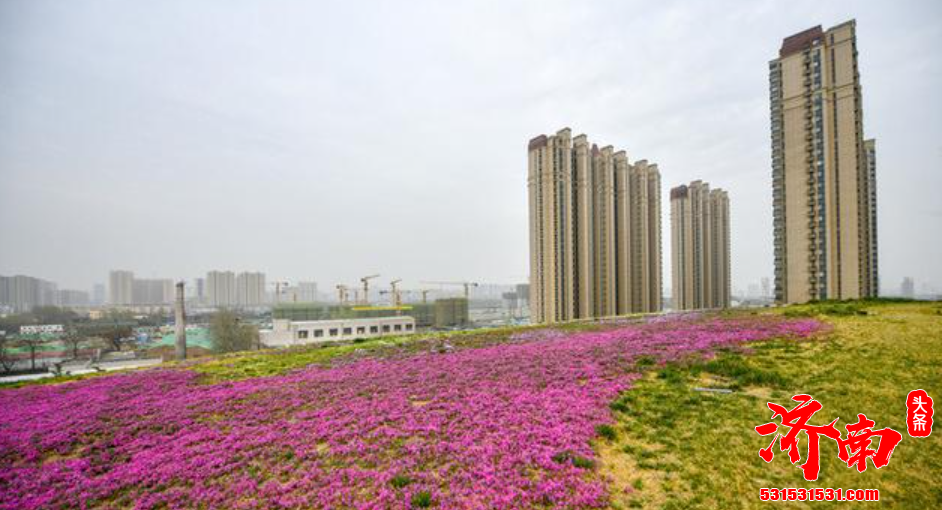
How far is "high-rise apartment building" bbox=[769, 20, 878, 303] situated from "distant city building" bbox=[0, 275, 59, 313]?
227552 millimetres

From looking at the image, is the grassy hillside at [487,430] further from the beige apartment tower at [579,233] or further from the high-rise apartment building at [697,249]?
the high-rise apartment building at [697,249]

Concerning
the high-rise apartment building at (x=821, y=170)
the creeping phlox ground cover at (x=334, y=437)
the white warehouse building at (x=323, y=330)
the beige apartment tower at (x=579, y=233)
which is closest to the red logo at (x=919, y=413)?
the creeping phlox ground cover at (x=334, y=437)

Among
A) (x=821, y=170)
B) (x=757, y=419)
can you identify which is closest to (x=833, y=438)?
(x=757, y=419)

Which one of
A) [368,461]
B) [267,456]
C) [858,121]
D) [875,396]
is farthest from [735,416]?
[858,121]

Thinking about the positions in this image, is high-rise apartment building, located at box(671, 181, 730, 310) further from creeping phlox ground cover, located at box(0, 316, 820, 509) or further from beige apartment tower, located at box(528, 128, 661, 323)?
creeping phlox ground cover, located at box(0, 316, 820, 509)

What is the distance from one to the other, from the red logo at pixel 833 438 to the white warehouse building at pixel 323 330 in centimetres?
6306

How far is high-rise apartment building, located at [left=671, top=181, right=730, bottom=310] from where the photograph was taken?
306 feet

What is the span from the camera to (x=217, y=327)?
63094 mm

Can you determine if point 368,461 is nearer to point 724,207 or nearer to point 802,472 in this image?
point 802,472

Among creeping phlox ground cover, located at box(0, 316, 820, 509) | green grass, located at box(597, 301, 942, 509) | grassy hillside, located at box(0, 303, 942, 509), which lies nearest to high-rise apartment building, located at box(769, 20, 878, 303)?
grassy hillside, located at box(0, 303, 942, 509)

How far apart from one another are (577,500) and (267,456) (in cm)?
734

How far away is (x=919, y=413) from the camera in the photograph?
349 inches

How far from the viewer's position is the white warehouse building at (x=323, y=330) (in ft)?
233

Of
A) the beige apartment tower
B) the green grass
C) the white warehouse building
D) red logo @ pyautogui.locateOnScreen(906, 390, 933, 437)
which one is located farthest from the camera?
the beige apartment tower
